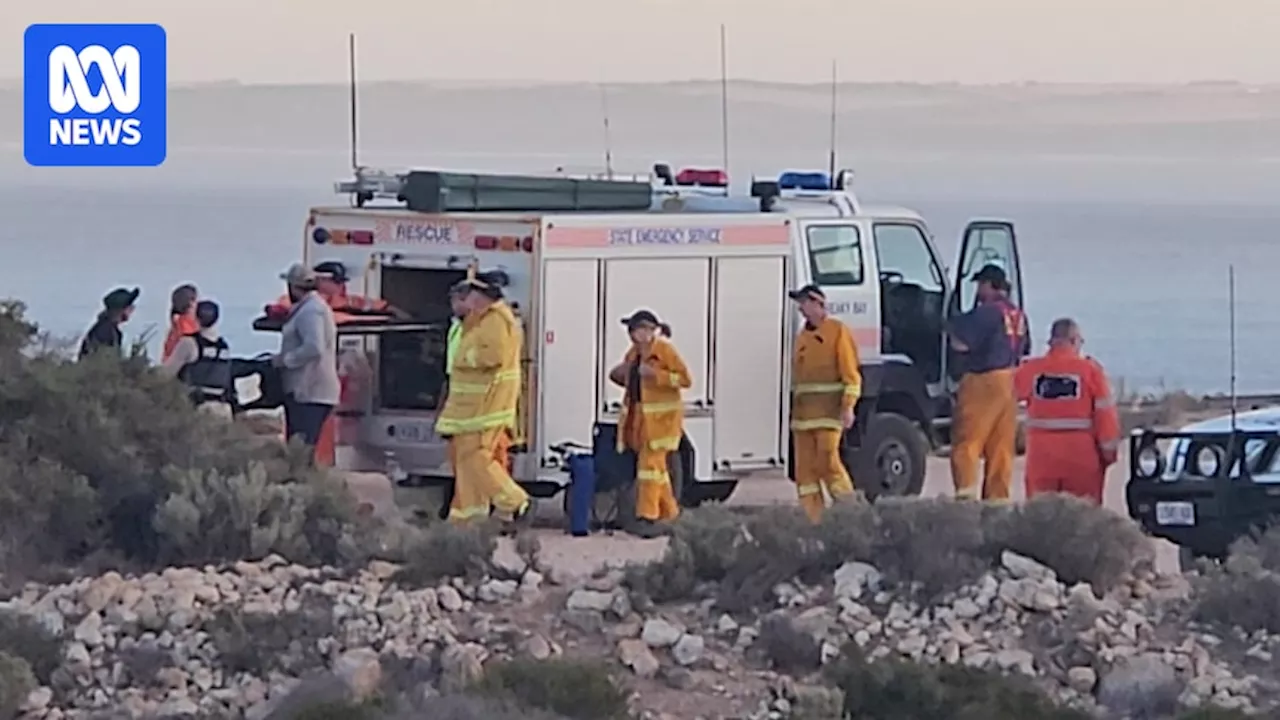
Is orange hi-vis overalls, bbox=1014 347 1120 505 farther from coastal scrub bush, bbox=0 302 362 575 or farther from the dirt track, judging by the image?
coastal scrub bush, bbox=0 302 362 575

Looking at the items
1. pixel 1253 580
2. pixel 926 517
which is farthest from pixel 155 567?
pixel 1253 580

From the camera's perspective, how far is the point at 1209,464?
1547cm

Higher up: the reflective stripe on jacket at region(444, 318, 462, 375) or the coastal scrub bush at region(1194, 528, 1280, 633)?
the reflective stripe on jacket at region(444, 318, 462, 375)

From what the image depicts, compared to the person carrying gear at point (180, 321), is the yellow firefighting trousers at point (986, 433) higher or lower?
lower

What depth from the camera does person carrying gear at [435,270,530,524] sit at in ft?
54.9

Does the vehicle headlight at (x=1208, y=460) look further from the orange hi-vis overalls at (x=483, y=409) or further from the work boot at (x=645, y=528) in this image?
the orange hi-vis overalls at (x=483, y=409)

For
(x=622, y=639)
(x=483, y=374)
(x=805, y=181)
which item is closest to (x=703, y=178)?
(x=805, y=181)

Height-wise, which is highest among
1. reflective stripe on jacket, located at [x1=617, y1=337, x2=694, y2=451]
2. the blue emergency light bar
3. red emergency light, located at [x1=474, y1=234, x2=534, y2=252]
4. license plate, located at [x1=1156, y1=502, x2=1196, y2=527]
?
the blue emergency light bar

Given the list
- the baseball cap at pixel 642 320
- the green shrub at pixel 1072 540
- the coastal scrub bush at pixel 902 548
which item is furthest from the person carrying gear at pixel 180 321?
the green shrub at pixel 1072 540

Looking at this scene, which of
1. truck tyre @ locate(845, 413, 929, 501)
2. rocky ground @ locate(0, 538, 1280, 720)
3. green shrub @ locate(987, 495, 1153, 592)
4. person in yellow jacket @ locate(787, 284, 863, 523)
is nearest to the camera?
rocky ground @ locate(0, 538, 1280, 720)

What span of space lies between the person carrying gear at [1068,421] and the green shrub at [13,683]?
633 centimetres

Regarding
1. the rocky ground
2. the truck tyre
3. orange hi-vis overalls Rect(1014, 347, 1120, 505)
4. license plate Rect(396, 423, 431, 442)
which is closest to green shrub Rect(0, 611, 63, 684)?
the rocky ground

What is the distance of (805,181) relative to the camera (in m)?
20.6

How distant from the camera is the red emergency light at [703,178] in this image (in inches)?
818
